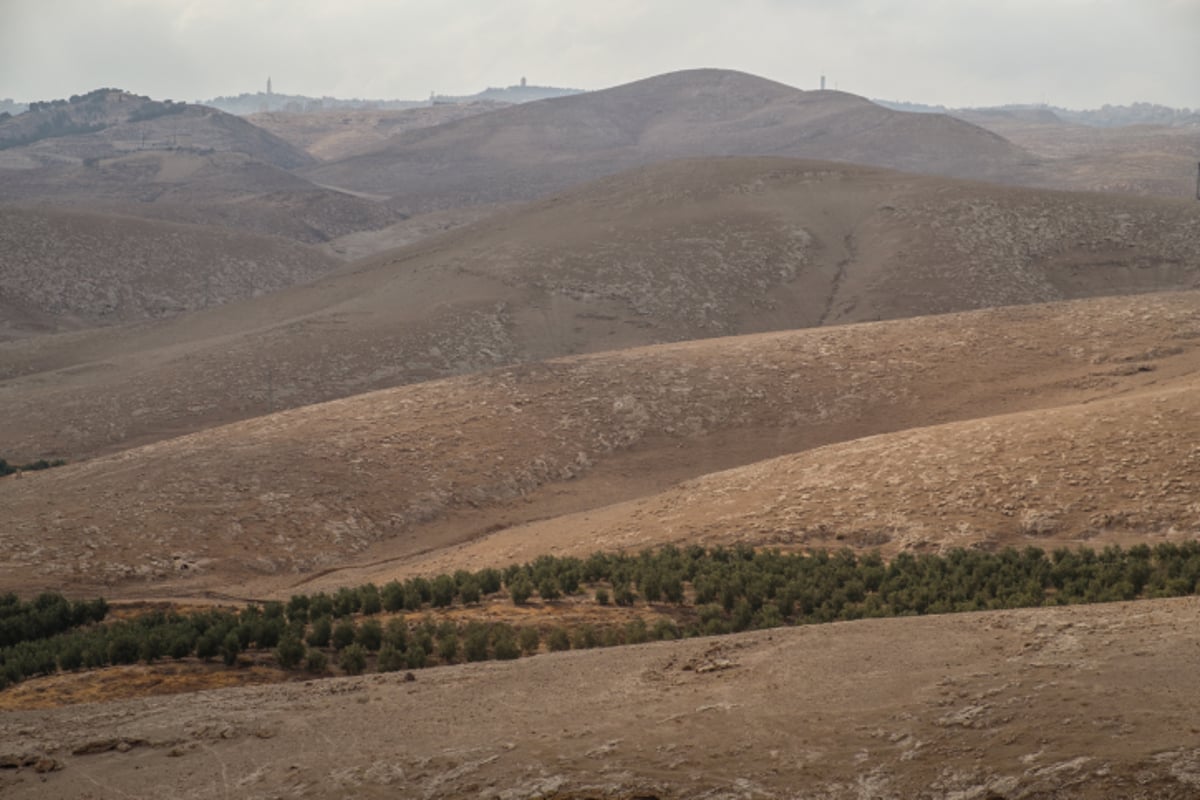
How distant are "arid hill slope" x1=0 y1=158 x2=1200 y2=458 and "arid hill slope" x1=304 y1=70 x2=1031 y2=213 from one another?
190ft

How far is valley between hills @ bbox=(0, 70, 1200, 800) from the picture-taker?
7.83 m

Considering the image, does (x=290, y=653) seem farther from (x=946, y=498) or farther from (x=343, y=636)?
(x=946, y=498)

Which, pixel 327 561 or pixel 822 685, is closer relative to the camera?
pixel 822 685

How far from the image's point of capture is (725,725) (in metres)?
7.95

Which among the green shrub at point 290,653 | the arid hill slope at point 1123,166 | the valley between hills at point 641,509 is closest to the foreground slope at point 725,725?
the valley between hills at point 641,509

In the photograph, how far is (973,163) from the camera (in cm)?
11150

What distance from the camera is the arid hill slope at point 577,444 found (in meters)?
18.0

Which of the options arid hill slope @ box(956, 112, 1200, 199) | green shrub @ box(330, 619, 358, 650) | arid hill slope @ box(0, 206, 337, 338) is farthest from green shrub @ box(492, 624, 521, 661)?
arid hill slope @ box(956, 112, 1200, 199)

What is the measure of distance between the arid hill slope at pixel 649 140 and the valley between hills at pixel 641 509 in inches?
2490

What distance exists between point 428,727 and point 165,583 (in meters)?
10.5

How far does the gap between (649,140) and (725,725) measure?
142 m

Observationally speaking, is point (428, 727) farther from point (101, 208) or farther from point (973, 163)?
point (973, 163)

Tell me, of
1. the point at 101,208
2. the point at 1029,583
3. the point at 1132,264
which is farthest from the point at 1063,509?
the point at 101,208

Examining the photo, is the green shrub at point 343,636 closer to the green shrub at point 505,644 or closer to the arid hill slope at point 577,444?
the green shrub at point 505,644
